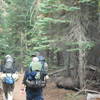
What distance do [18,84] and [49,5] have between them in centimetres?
511

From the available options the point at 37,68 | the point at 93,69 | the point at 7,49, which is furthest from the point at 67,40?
the point at 7,49

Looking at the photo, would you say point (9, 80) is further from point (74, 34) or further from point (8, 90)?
point (74, 34)

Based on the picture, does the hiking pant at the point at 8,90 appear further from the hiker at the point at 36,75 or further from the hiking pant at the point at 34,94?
the hiker at the point at 36,75

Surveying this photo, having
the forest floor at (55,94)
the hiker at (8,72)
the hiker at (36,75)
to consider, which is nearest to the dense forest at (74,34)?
the forest floor at (55,94)

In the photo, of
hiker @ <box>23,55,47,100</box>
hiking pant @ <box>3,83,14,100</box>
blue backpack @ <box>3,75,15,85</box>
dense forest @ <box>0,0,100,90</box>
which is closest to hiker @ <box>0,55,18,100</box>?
blue backpack @ <box>3,75,15,85</box>

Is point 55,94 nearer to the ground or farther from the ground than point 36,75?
nearer to the ground

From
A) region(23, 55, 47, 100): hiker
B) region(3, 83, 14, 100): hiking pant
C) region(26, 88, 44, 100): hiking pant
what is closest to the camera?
region(23, 55, 47, 100): hiker

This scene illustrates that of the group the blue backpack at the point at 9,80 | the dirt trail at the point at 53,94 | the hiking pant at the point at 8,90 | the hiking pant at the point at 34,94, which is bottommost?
the dirt trail at the point at 53,94

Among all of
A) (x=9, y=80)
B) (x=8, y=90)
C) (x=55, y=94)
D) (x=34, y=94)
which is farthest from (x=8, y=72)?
(x=55, y=94)

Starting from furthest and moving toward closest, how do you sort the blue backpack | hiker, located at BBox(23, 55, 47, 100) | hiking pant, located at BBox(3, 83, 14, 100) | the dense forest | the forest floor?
the forest floor
the dense forest
hiking pant, located at BBox(3, 83, 14, 100)
the blue backpack
hiker, located at BBox(23, 55, 47, 100)

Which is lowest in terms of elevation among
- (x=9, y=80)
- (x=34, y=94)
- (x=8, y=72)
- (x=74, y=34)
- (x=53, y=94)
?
(x=53, y=94)

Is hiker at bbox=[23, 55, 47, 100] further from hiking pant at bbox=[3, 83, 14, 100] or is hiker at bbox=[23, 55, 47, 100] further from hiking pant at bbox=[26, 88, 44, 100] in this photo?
hiking pant at bbox=[3, 83, 14, 100]

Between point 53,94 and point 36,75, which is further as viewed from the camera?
point 53,94

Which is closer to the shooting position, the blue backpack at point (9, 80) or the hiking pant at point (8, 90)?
the blue backpack at point (9, 80)
